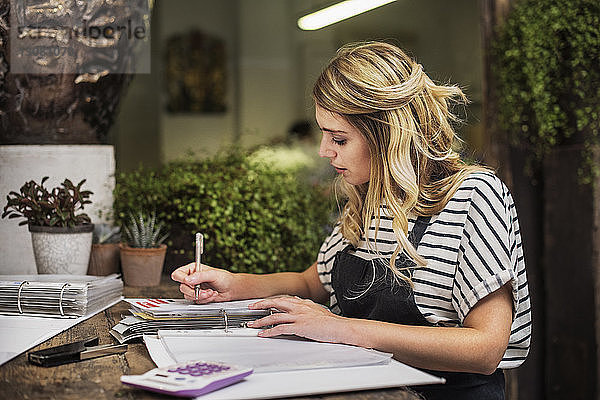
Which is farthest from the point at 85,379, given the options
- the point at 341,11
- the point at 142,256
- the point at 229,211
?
the point at 341,11

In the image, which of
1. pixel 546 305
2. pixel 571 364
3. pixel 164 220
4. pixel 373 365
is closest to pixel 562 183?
pixel 546 305

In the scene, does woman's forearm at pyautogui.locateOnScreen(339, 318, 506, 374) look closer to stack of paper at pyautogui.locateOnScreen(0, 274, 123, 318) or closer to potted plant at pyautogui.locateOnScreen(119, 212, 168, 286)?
stack of paper at pyautogui.locateOnScreen(0, 274, 123, 318)

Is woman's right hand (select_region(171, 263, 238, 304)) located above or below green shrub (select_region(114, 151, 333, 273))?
below

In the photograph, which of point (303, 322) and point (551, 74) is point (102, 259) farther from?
point (551, 74)

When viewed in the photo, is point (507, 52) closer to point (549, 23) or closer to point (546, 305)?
point (549, 23)

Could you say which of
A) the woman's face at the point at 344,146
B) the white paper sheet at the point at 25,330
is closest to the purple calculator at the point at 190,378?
the white paper sheet at the point at 25,330

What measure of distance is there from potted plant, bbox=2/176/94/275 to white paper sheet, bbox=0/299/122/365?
28 centimetres

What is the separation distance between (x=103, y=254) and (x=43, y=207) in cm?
23

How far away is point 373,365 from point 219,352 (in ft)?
0.76

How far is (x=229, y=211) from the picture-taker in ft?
6.45

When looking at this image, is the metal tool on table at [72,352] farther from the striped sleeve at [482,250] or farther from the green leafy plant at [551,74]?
the green leafy plant at [551,74]

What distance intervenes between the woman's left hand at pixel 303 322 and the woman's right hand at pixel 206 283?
0.24 meters

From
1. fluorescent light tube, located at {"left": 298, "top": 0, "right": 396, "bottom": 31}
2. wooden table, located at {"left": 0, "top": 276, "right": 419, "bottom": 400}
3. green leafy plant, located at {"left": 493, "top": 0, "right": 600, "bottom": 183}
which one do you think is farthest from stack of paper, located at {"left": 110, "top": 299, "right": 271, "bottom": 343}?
fluorescent light tube, located at {"left": 298, "top": 0, "right": 396, "bottom": 31}

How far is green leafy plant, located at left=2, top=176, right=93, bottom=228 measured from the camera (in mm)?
1706
